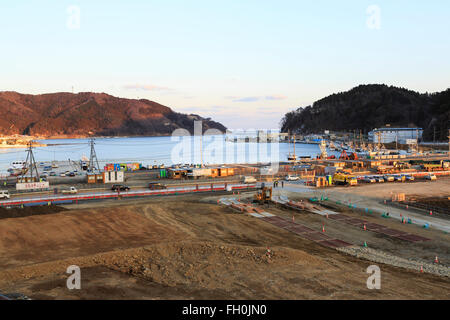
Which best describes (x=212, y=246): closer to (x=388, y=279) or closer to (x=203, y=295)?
(x=203, y=295)

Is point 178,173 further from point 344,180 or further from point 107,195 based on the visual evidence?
point 344,180

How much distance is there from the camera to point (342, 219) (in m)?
35.1

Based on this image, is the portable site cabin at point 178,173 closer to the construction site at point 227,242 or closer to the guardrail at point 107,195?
the construction site at point 227,242

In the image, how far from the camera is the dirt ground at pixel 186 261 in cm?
1627

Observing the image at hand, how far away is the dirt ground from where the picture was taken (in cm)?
1627

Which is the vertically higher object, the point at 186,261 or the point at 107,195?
the point at 107,195

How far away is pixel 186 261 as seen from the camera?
20.6 metres

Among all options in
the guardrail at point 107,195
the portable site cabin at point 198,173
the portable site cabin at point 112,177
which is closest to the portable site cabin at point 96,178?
the portable site cabin at point 112,177

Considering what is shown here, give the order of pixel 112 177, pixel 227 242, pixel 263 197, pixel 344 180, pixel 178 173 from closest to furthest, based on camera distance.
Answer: pixel 227 242 < pixel 263 197 < pixel 344 180 < pixel 112 177 < pixel 178 173

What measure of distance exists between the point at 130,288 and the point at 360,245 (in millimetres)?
18018

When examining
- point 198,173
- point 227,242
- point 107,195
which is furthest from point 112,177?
point 227,242
